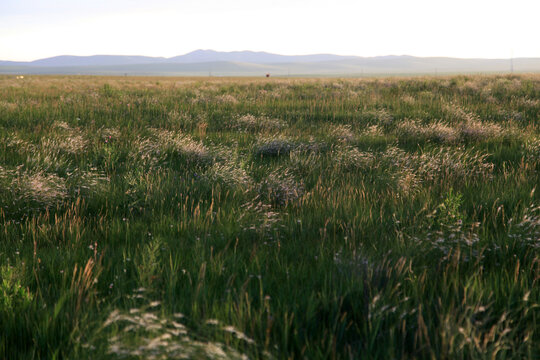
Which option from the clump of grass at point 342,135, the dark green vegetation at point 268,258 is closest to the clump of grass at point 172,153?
the dark green vegetation at point 268,258

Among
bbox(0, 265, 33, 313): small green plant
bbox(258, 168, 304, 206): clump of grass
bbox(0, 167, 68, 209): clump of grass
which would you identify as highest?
bbox(0, 167, 68, 209): clump of grass

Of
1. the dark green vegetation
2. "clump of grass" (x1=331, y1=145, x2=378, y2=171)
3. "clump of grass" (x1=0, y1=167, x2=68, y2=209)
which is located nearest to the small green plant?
the dark green vegetation

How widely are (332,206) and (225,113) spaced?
26.4ft

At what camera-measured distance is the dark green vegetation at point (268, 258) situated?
1.79 m

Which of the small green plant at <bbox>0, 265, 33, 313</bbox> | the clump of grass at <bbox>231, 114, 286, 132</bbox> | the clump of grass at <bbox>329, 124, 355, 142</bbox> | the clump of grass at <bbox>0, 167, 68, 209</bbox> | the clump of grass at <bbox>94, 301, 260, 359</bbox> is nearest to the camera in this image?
the clump of grass at <bbox>94, 301, 260, 359</bbox>

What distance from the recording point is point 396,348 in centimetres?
180

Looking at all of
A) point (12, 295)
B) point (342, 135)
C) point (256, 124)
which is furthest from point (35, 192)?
point (256, 124)

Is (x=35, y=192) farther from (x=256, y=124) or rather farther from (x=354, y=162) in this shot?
(x=256, y=124)

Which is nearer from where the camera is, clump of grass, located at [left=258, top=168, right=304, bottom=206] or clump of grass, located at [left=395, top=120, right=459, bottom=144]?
clump of grass, located at [left=258, top=168, right=304, bottom=206]

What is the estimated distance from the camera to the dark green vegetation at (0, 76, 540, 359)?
1.79 meters

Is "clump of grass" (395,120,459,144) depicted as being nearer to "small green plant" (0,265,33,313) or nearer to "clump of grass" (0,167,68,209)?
"clump of grass" (0,167,68,209)

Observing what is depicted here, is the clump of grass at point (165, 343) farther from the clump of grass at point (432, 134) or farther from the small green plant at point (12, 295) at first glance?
the clump of grass at point (432, 134)

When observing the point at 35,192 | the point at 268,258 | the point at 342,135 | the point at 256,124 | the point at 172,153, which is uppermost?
the point at 256,124

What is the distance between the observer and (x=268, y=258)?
8.77 feet
